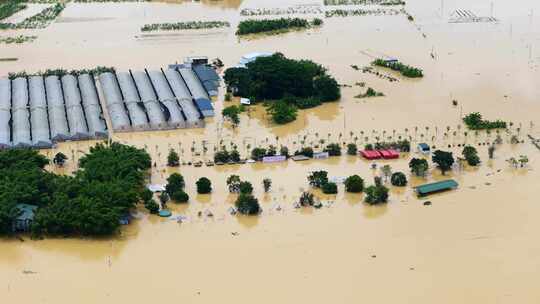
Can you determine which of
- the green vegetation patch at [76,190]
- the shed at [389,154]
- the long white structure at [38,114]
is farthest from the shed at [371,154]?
the long white structure at [38,114]

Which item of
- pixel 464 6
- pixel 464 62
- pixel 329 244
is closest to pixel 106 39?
pixel 464 62

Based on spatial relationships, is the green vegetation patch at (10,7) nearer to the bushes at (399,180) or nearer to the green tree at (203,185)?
the green tree at (203,185)

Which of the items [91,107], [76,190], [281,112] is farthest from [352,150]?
[91,107]

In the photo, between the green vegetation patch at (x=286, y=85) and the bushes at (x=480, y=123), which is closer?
the bushes at (x=480, y=123)

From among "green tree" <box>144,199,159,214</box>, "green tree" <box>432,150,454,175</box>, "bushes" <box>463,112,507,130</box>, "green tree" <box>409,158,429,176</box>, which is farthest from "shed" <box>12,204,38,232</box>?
"bushes" <box>463,112,507,130</box>

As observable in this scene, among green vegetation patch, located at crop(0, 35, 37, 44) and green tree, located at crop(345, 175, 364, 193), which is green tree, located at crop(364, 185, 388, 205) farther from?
green vegetation patch, located at crop(0, 35, 37, 44)

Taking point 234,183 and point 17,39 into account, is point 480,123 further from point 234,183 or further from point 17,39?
point 17,39
